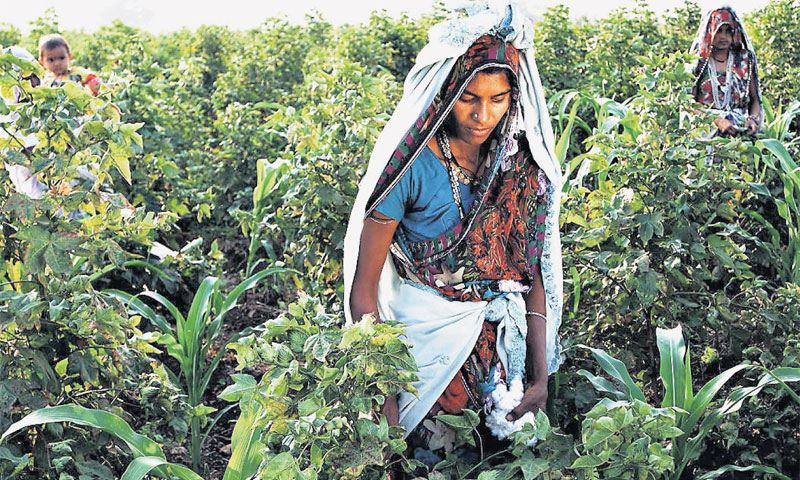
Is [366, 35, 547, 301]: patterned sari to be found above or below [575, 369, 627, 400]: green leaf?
above

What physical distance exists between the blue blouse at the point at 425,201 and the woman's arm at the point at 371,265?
0.03 meters

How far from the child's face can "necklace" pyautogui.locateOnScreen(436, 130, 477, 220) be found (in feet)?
11.1

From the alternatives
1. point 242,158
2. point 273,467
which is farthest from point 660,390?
point 242,158

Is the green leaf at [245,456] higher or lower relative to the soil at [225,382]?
higher

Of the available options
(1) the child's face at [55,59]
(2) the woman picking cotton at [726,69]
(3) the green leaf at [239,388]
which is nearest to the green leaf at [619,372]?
(3) the green leaf at [239,388]

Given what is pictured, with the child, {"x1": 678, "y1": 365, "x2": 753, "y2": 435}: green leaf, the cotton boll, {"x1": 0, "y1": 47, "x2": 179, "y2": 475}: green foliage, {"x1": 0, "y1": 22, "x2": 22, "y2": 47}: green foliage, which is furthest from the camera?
{"x1": 0, "y1": 22, "x2": 22, "y2": 47}: green foliage

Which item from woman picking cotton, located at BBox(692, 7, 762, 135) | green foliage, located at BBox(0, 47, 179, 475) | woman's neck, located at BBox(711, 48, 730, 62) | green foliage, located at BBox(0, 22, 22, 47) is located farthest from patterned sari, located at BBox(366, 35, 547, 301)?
green foliage, located at BBox(0, 22, 22, 47)

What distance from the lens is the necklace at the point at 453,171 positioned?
215cm

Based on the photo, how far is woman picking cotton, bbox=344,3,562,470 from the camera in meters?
2.07

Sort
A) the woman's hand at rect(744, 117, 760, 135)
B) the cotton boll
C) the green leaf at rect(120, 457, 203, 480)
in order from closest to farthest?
the green leaf at rect(120, 457, 203, 480), the cotton boll, the woman's hand at rect(744, 117, 760, 135)

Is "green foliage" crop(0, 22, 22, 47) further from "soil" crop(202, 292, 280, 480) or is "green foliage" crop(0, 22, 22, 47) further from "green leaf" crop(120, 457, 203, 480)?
"green leaf" crop(120, 457, 203, 480)

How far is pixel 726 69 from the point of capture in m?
4.85

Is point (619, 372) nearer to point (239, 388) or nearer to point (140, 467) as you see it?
point (239, 388)

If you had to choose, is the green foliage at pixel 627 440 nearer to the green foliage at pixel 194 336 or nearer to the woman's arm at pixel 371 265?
the woman's arm at pixel 371 265
